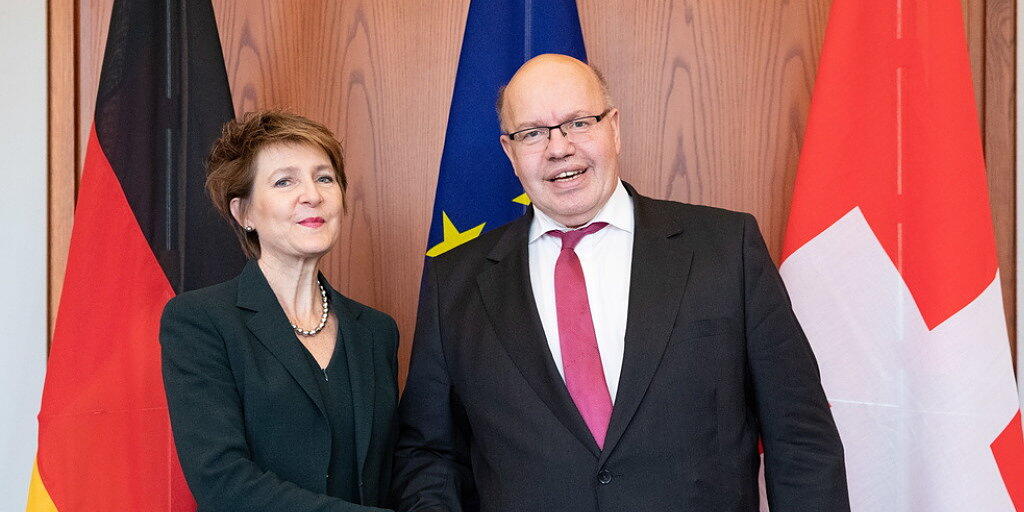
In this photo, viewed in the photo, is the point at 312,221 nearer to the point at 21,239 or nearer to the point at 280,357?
the point at 280,357

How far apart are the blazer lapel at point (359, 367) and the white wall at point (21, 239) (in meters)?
1.22

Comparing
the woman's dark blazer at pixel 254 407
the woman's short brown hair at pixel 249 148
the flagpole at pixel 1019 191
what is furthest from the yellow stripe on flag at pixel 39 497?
the flagpole at pixel 1019 191

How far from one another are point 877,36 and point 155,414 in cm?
205

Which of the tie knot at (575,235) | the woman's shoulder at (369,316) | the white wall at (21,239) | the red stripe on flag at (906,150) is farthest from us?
the white wall at (21,239)

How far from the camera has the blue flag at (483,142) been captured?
2480 mm

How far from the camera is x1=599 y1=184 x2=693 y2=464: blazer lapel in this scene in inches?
63.1

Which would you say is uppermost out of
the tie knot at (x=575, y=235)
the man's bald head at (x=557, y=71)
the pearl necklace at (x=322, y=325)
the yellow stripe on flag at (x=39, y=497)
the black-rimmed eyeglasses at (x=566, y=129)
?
the man's bald head at (x=557, y=71)

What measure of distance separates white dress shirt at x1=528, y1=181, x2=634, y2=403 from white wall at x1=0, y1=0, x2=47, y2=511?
1629 millimetres

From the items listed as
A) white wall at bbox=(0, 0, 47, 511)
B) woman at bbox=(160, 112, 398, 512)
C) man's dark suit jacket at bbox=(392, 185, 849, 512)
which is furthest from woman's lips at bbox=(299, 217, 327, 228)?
white wall at bbox=(0, 0, 47, 511)

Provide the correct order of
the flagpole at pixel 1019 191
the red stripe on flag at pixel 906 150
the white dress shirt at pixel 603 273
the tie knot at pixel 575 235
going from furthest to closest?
the flagpole at pixel 1019 191 → the red stripe on flag at pixel 906 150 → the tie knot at pixel 575 235 → the white dress shirt at pixel 603 273

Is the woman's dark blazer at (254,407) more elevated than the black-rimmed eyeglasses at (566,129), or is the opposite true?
the black-rimmed eyeglasses at (566,129)

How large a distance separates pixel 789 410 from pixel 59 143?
87.1 inches

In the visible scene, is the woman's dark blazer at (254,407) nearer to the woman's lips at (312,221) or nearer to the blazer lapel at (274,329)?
the blazer lapel at (274,329)

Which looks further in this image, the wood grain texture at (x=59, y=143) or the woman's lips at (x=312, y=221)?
the wood grain texture at (x=59, y=143)
